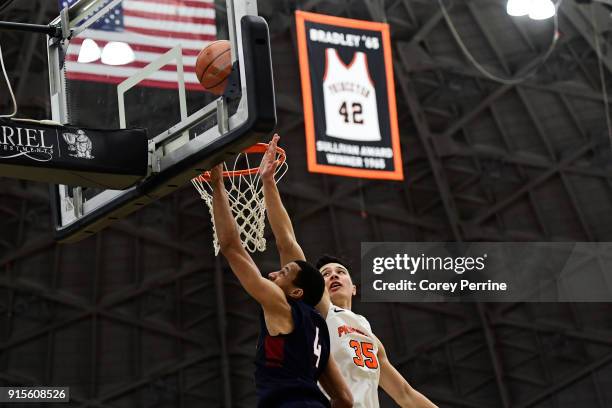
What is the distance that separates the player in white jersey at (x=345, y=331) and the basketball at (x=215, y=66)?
0.70 m

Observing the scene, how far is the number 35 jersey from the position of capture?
748cm

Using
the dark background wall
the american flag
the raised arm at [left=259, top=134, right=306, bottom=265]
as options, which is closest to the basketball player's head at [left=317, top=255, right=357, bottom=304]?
the raised arm at [left=259, top=134, right=306, bottom=265]

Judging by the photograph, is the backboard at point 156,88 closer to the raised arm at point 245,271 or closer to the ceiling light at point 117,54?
the ceiling light at point 117,54

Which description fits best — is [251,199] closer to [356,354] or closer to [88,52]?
[356,354]

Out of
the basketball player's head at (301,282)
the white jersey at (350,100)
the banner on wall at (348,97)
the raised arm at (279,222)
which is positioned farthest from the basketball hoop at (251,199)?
the white jersey at (350,100)

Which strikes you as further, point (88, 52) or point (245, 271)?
point (88, 52)

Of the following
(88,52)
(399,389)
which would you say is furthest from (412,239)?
(88,52)

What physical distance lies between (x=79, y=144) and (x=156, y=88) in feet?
1.93

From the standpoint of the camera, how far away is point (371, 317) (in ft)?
71.8

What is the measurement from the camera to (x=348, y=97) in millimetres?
17281

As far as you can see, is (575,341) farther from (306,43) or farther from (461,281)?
(306,43)

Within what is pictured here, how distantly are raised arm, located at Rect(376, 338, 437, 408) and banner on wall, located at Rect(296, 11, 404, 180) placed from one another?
8693 mm

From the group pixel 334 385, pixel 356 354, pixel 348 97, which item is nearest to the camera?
pixel 334 385

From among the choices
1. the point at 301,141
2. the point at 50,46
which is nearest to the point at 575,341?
the point at 301,141
